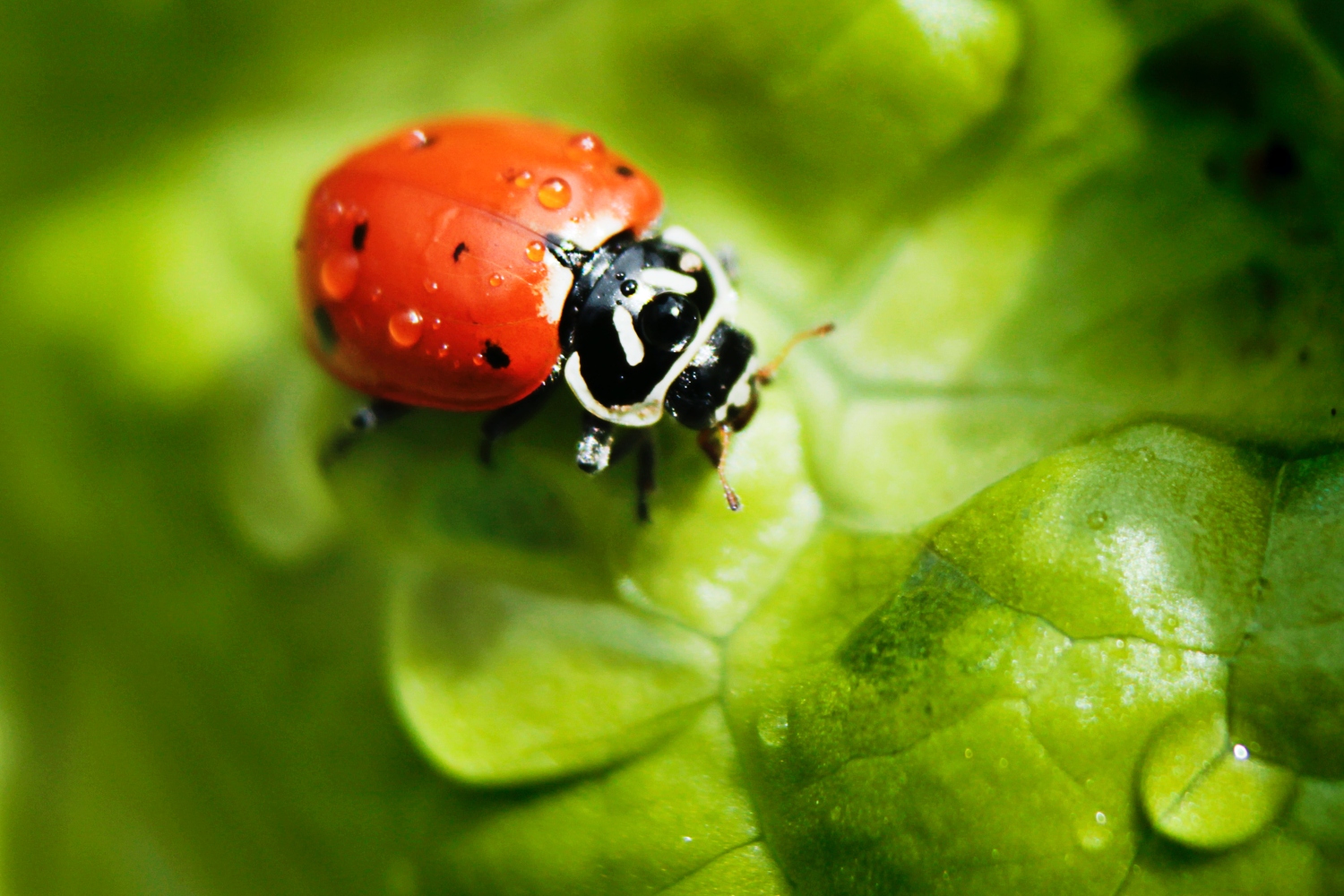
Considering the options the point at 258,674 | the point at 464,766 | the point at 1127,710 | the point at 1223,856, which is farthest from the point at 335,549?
the point at 1223,856

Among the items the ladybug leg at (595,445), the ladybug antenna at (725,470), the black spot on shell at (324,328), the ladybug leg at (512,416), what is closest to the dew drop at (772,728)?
the ladybug antenna at (725,470)

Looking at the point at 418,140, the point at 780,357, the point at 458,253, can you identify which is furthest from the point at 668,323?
the point at 418,140

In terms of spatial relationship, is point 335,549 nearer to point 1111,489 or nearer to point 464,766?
point 464,766

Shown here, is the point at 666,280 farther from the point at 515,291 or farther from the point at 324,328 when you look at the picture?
the point at 324,328

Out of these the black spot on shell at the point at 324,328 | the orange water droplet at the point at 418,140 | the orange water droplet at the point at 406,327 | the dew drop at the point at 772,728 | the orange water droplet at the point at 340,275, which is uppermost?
the orange water droplet at the point at 418,140

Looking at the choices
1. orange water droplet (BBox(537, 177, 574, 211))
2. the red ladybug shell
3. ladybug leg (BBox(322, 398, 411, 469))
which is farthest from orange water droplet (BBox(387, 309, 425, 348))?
orange water droplet (BBox(537, 177, 574, 211))

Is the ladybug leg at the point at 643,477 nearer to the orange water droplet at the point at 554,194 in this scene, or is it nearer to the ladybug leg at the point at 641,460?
the ladybug leg at the point at 641,460

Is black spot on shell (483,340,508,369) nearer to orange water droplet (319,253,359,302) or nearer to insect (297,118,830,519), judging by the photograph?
insect (297,118,830,519)
